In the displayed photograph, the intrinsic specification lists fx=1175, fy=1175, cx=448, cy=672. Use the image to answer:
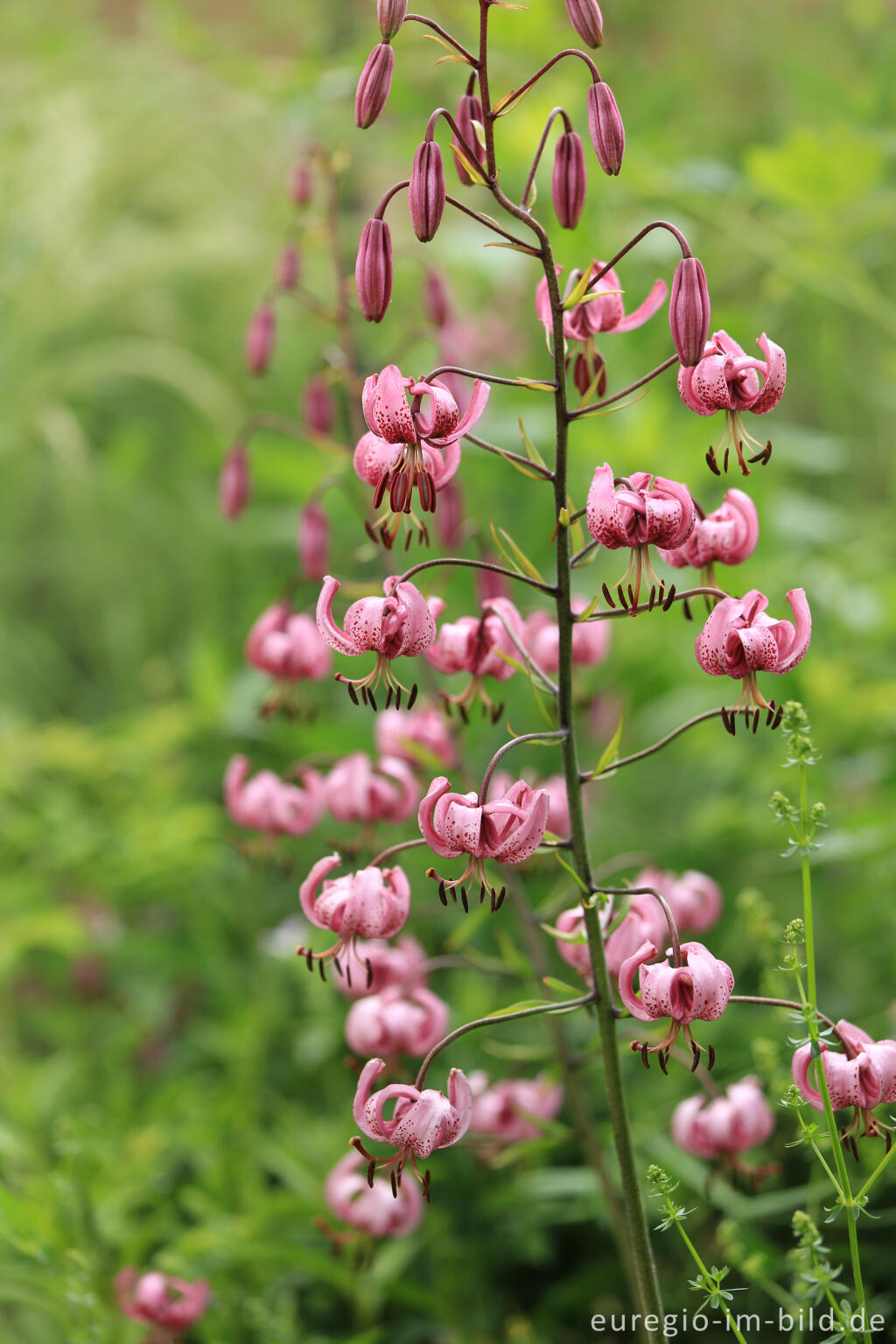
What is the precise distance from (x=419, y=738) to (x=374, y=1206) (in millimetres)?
285

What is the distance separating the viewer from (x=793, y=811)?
473 millimetres

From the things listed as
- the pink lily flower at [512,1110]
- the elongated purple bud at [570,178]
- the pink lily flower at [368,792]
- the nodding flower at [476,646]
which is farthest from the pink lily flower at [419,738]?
the elongated purple bud at [570,178]

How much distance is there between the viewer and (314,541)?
83 cm

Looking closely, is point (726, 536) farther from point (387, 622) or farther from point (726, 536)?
point (387, 622)

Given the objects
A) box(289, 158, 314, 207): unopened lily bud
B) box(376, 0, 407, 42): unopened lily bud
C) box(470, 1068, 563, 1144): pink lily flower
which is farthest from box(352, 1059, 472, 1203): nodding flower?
box(289, 158, 314, 207): unopened lily bud

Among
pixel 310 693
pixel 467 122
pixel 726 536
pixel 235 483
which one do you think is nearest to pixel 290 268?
pixel 235 483

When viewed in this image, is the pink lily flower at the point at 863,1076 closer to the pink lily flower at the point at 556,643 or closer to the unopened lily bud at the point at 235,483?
the pink lily flower at the point at 556,643

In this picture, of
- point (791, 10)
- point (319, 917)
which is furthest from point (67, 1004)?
point (791, 10)

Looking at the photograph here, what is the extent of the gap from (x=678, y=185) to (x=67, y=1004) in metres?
1.16

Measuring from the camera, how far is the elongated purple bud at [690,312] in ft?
1.52

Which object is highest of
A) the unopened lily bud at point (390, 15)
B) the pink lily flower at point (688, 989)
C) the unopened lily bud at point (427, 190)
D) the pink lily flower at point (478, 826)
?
the unopened lily bud at point (390, 15)

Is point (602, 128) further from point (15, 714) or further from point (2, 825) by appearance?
point (15, 714)

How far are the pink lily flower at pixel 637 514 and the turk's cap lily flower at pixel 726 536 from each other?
0.26 feet

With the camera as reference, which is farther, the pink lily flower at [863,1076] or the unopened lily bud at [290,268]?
the unopened lily bud at [290,268]
